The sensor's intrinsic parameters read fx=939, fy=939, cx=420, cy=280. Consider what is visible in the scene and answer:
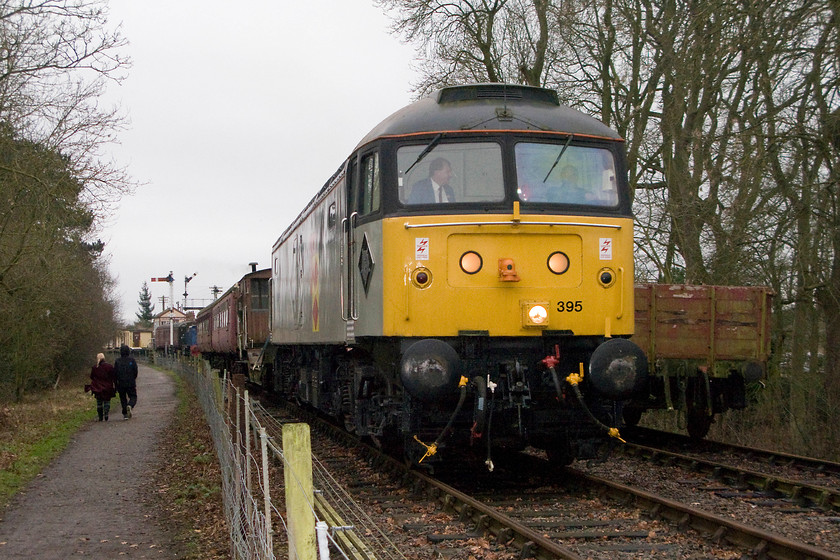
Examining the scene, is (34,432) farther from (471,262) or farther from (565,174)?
(565,174)

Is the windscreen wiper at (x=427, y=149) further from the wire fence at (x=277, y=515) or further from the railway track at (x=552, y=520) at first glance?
the railway track at (x=552, y=520)

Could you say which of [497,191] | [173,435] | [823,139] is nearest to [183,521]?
[497,191]

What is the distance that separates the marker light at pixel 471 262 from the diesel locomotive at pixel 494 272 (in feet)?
0.04

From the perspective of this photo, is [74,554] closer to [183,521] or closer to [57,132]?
[183,521]

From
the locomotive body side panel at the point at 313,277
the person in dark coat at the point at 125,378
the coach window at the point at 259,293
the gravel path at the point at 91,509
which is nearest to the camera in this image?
the gravel path at the point at 91,509

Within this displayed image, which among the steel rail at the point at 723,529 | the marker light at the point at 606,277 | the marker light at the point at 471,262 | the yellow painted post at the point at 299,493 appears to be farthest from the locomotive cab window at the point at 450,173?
the yellow painted post at the point at 299,493

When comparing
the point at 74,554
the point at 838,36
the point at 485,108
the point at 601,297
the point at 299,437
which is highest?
the point at 838,36

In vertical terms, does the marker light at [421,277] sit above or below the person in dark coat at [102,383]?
above

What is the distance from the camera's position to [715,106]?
17.3 meters

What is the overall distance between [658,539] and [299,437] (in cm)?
348

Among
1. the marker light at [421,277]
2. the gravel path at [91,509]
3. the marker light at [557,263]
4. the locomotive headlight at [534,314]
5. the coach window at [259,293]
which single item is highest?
the coach window at [259,293]

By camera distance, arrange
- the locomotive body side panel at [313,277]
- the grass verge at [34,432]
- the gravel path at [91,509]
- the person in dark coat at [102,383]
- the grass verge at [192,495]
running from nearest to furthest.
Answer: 1. the gravel path at [91,509]
2. the grass verge at [192,495]
3. the locomotive body side panel at [313,277]
4. the grass verge at [34,432]
5. the person in dark coat at [102,383]

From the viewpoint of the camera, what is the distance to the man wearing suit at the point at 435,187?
8.16 meters

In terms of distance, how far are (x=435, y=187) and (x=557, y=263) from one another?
125 cm
